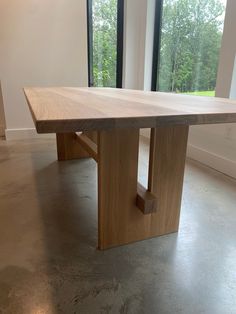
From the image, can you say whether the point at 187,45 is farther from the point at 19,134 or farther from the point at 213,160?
the point at 19,134

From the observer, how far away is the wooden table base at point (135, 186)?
1.09 metres

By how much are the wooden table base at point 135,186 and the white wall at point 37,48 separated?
239cm

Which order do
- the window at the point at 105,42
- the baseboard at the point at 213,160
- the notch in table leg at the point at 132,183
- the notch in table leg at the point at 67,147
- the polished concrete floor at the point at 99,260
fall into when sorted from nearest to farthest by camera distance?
the polished concrete floor at the point at 99,260, the notch in table leg at the point at 132,183, the baseboard at the point at 213,160, the notch in table leg at the point at 67,147, the window at the point at 105,42

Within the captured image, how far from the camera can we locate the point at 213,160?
2.21m

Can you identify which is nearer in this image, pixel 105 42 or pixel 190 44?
pixel 190 44

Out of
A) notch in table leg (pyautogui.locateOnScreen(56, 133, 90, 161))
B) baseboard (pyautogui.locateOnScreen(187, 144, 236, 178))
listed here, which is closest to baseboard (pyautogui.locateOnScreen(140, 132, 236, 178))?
baseboard (pyautogui.locateOnScreen(187, 144, 236, 178))

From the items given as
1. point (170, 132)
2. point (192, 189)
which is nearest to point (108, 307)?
point (170, 132)

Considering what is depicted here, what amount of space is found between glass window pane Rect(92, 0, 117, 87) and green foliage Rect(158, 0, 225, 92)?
2.26 feet

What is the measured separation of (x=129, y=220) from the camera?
1218mm

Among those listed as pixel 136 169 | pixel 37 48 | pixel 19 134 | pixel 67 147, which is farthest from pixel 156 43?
pixel 136 169

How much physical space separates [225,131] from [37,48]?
7.55ft

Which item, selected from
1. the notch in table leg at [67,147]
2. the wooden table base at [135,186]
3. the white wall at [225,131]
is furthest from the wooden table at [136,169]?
the notch in table leg at [67,147]

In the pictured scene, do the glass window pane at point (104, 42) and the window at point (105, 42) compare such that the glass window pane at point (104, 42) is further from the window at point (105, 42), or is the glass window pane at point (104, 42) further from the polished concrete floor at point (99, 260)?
the polished concrete floor at point (99, 260)

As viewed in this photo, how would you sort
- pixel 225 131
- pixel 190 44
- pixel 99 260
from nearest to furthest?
pixel 99 260
pixel 225 131
pixel 190 44
